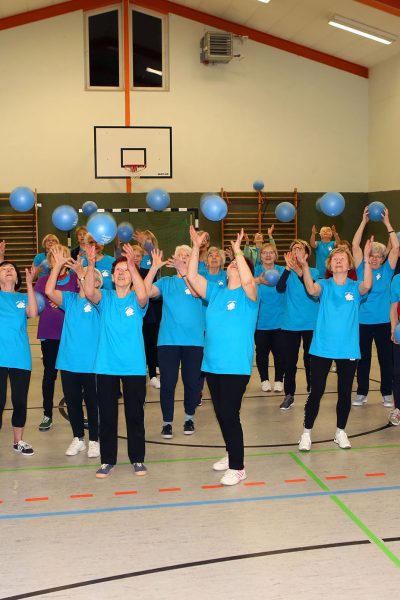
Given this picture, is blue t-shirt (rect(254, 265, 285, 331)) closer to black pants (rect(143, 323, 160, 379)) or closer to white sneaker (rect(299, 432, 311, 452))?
black pants (rect(143, 323, 160, 379))

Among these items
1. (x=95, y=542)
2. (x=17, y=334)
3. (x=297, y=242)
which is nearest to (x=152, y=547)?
(x=95, y=542)

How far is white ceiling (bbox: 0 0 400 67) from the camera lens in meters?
13.4

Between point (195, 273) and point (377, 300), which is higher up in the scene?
point (195, 273)

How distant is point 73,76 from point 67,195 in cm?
273

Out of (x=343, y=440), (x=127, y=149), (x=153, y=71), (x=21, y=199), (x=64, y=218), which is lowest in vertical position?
(x=343, y=440)

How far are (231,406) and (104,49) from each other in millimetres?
13274

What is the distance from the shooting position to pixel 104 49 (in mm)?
15945

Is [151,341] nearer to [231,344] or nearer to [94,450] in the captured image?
[94,450]

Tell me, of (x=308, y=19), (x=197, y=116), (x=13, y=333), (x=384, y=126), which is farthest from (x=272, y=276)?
(x=384, y=126)

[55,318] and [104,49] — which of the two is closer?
[55,318]

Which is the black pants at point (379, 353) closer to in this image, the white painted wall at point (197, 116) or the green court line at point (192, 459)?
→ the green court line at point (192, 459)

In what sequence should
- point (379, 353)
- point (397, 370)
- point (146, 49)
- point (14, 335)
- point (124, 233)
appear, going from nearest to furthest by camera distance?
point (14, 335) → point (397, 370) → point (379, 353) → point (124, 233) → point (146, 49)

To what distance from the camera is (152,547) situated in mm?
3756

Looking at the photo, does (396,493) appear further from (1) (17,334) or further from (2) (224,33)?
(2) (224,33)
